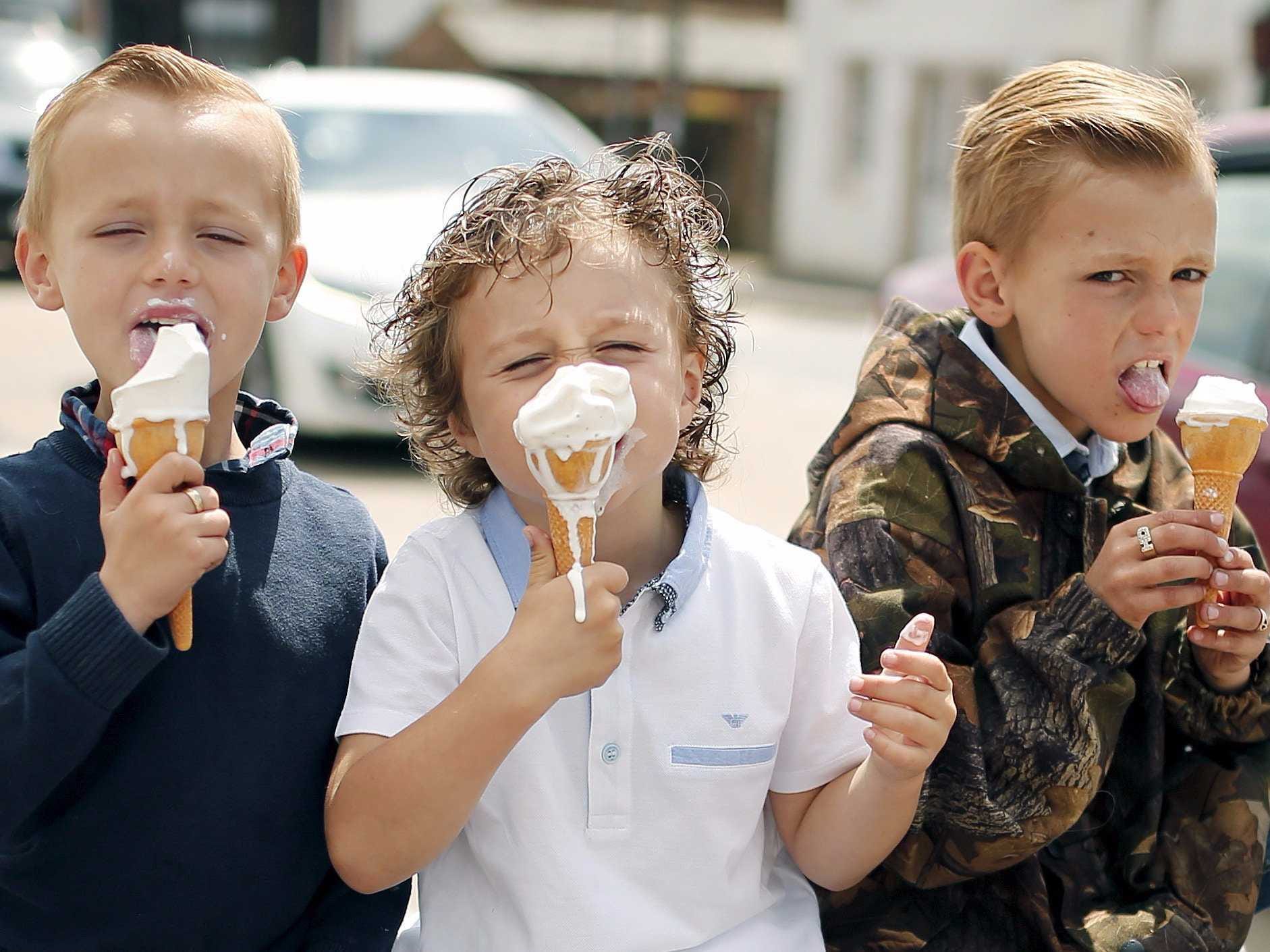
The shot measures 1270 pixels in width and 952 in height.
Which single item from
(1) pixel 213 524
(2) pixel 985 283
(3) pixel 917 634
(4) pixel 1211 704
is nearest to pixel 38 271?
(1) pixel 213 524

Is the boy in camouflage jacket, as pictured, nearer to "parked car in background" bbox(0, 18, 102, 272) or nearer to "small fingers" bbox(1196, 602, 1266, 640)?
"small fingers" bbox(1196, 602, 1266, 640)

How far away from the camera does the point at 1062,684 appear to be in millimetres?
1964

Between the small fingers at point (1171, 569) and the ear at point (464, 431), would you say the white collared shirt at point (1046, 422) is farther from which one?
the ear at point (464, 431)

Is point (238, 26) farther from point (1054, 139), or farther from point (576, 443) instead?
point (576, 443)

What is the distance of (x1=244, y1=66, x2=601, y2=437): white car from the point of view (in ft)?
22.5

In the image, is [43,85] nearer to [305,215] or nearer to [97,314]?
[305,215]

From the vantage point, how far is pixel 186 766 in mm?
1827

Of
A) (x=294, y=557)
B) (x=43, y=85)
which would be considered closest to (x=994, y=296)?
(x=294, y=557)

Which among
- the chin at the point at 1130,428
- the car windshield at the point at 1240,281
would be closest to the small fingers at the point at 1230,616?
the chin at the point at 1130,428

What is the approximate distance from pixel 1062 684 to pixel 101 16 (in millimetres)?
28131

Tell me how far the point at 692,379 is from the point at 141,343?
714mm

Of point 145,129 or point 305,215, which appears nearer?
point 145,129

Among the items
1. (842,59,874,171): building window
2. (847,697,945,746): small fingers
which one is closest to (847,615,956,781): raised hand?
(847,697,945,746): small fingers

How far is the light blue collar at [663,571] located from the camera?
6.21ft
